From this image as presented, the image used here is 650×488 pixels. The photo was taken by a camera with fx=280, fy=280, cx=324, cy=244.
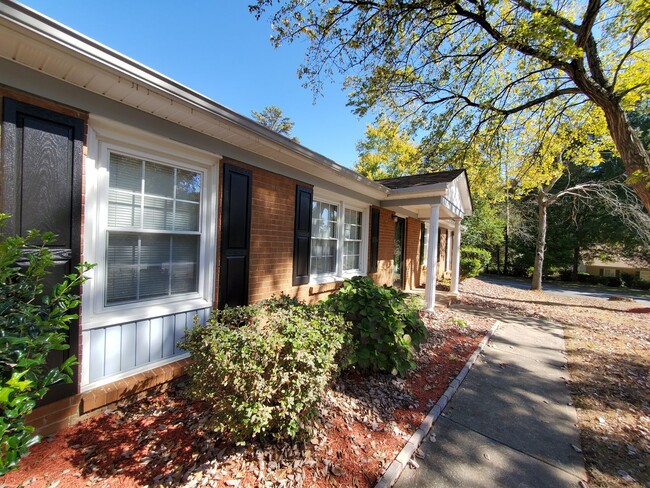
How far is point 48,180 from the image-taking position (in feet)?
7.48

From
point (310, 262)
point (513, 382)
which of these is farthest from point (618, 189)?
point (310, 262)

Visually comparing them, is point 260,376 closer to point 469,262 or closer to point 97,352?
point 97,352

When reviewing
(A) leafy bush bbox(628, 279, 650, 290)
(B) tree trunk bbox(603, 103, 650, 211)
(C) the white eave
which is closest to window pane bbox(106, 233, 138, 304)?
(C) the white eave

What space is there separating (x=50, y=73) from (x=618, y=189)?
2745cm

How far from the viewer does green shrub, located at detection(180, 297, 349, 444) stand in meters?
2.09

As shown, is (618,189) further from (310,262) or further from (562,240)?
(310,262)

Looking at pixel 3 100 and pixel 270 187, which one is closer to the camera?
pixel 3 100

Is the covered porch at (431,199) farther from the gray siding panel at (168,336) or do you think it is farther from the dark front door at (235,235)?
the gray siding panel at (168,336)

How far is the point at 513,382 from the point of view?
4047 millimetres

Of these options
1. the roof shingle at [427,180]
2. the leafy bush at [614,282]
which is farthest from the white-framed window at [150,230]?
the leafy bush at [614,282]

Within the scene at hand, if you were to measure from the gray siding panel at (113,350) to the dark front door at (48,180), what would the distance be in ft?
0.87

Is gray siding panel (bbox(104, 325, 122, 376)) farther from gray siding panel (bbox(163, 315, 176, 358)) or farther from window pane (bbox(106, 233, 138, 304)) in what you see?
gray siding panel (bbox(163, 315, 176, 358))

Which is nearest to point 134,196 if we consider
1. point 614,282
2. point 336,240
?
point 336,240

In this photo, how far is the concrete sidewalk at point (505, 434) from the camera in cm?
237
